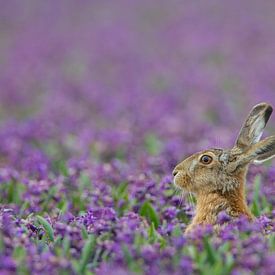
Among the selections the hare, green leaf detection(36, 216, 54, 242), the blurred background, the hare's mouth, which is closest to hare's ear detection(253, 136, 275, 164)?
the hare

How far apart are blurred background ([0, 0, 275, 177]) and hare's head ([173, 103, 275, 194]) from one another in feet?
8.04

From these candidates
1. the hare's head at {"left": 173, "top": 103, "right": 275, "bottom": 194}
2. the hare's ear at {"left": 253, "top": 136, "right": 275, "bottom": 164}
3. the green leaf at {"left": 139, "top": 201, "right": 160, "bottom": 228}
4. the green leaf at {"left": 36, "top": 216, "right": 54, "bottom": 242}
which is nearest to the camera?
the green leaf at {"left": 36, "top": 216, "right": 54, "bottom": 242}

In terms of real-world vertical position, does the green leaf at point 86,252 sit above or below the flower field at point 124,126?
below

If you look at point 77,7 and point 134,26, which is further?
point 77,7

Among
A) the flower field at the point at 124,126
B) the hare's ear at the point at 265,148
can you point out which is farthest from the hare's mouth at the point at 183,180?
the hare's ear at the point at 265,148

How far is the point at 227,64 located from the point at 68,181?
1409 centimetres

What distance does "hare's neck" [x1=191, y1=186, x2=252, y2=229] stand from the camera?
7488 millimetres

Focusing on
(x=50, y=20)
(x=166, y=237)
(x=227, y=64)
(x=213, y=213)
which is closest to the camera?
(x=166, y=237)

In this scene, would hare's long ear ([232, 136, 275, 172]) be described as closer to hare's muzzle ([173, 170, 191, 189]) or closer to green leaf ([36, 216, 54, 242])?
hare's muzzle ([173, 170, 191, 189])

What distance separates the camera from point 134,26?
100ft

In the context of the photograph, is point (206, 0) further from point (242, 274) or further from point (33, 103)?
point (242, 274)

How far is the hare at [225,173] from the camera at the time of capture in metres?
7.52

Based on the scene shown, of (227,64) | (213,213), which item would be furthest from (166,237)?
(227,64)

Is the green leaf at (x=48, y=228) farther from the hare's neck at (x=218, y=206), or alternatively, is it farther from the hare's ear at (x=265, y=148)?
the hare's ear at (x=265, y=148)
